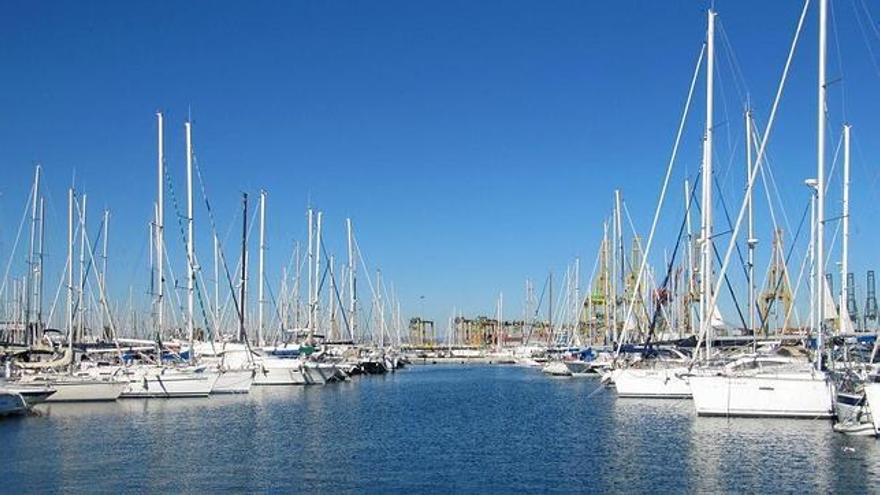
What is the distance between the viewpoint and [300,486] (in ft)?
90.6

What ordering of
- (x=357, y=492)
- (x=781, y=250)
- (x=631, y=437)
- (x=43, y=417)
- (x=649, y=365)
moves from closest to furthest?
(x=357, y=492) < (x=631, y=437) < (x=43, y=417) < (x=649, y=365) < (x=781, y=250)

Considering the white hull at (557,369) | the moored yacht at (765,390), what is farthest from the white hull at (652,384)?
the white hull at (557,369)

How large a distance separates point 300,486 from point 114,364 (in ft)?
120

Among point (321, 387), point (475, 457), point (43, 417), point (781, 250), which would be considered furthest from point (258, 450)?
point (781, 250)

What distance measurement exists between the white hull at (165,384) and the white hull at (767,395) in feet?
95.7

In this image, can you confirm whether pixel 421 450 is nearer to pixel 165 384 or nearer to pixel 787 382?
pixel 787 382

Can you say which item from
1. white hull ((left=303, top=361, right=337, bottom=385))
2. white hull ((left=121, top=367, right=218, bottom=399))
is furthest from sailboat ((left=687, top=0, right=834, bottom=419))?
white hull ((left=303, top=361, right=337, bottom=385))

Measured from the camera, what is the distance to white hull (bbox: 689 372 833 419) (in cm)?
3950

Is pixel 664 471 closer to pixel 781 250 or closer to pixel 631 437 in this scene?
pixel 631 437

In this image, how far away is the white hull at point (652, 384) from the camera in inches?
2115

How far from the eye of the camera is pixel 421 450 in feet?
116

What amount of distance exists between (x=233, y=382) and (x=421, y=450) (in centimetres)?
2862

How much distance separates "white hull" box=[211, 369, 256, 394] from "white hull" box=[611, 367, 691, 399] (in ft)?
75.3

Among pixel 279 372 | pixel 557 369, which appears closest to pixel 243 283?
pixel 279 372
